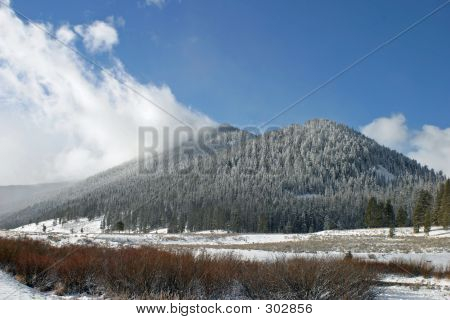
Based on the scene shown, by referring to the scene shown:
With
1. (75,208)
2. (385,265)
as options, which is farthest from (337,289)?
(75,208)

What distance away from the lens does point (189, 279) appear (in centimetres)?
1020

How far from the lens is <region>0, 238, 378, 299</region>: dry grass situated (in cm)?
978

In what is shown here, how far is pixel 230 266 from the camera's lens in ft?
38.4

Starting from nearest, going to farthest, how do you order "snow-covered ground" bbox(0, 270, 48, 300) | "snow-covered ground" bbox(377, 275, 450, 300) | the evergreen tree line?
"snow-covered ground" bbox(0, 270, 48, 300) → "snow-covered ground" bbox(377, 275, 450, 300) → the evergreen tree line

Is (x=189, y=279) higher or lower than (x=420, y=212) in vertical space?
lower

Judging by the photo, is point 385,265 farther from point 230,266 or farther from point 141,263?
point 141,263
